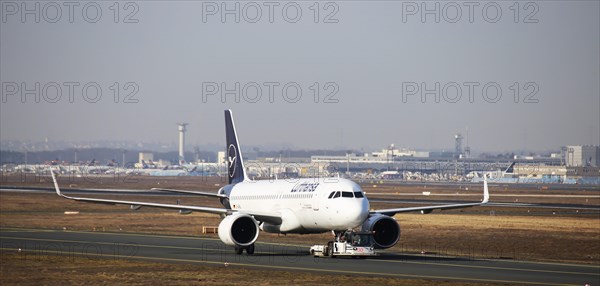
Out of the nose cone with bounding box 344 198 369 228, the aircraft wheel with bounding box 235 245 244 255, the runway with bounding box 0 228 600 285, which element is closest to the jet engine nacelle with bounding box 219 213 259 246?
the aircraft wheel with bounding box 235 245 244 255

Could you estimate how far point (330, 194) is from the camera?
51656 millimetres

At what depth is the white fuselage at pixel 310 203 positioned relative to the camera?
167 ft

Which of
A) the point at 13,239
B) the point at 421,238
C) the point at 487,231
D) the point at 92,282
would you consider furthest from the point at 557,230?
the point at 92,282

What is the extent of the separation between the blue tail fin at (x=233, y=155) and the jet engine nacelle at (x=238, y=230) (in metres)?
14.9

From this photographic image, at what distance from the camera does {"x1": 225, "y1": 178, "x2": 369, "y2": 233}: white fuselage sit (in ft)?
167

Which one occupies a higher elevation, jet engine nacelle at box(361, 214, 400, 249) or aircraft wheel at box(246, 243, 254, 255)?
jet engine nacelle at box(361, 214, 400, 249)

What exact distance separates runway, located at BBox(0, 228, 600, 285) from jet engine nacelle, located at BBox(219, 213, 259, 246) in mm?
844

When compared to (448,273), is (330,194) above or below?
above

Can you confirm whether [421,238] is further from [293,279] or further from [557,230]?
[293,279]

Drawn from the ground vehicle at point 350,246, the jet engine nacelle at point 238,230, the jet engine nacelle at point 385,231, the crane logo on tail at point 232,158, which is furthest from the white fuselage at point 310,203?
the crane logo on tail at point 232,158

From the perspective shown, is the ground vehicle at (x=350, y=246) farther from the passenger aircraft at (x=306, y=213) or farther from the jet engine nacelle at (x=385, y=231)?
the jet engine nacelle at (x=385, y=231)

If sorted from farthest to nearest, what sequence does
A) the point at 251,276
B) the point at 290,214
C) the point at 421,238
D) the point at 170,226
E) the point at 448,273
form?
the point at 170,226 → the point at 421,238 → the point at 290,214 → the point at 448,273 → the point at 251,276

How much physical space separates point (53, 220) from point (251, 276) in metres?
46.6

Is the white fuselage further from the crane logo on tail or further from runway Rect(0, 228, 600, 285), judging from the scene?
the crane logo on tail
